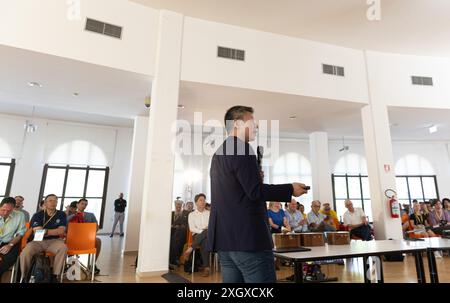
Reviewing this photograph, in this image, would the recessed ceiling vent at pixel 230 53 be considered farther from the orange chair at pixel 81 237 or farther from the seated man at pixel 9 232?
the seated man at pixel 9 232

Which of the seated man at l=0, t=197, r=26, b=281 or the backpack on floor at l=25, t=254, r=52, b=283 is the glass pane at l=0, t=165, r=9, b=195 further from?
the backpack on floor at l=25, t=254, r=52, b=283

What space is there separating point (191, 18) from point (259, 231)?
14.9ft

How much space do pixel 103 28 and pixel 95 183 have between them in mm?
6864

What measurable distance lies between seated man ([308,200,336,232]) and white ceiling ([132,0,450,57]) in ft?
11.5

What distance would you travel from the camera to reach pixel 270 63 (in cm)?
512

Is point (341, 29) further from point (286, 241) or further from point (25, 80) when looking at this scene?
point (25, 80)

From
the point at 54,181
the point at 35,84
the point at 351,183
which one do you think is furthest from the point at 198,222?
the point at 351,183

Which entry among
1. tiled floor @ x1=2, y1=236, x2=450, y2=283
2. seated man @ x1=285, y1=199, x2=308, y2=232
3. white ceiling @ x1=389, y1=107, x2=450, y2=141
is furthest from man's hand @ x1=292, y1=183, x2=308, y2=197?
white ceiling @ x1=389, y1=107, x2=450, y2=141

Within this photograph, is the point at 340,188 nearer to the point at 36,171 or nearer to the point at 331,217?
the point at 331,217

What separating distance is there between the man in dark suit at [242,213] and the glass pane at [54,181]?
9654 millimetres

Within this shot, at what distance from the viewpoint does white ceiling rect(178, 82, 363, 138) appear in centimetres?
510

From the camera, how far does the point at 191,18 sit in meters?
4.79

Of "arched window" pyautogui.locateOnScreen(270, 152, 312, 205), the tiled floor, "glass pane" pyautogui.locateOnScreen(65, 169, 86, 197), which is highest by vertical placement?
"arched window" pyautogui.locateOnScreen(270, 152, 312, 205)
